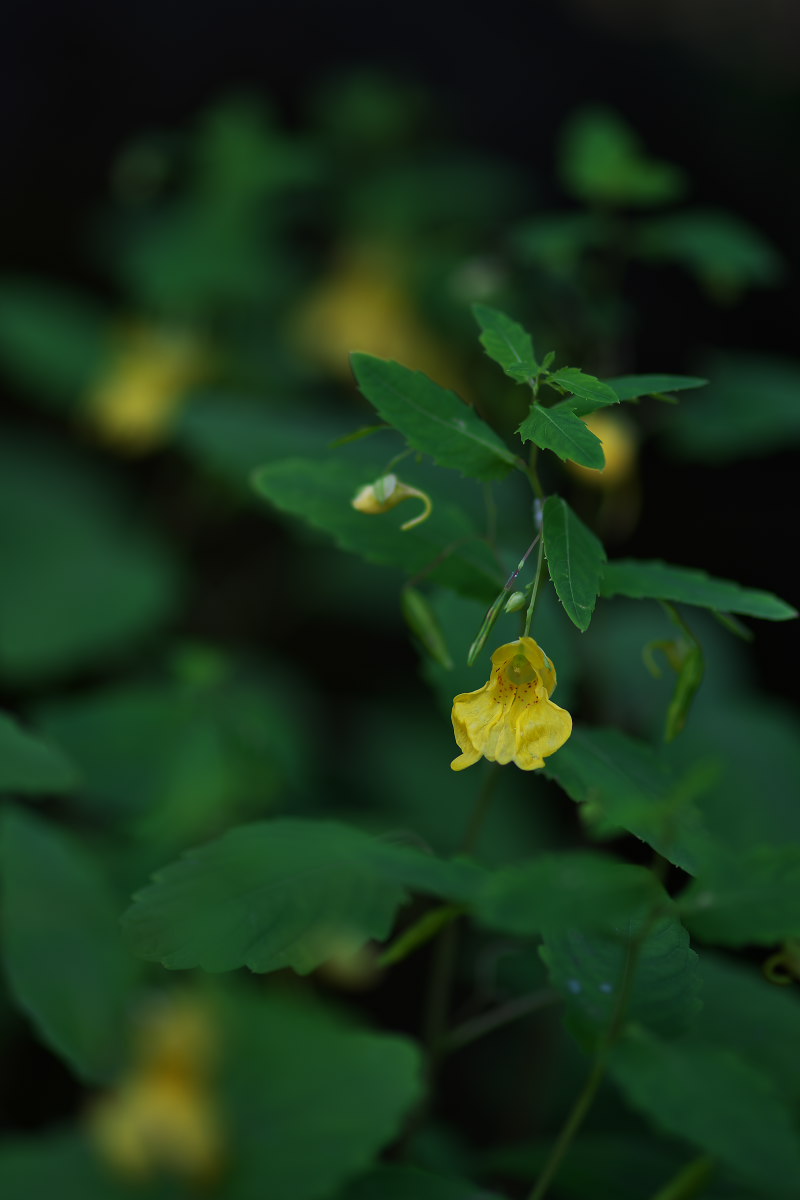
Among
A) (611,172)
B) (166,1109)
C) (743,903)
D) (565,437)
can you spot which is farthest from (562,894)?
(611,172)

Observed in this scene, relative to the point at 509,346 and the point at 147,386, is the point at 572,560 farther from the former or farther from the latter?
the point at 147,386

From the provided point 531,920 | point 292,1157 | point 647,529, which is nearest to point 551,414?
point 531,920

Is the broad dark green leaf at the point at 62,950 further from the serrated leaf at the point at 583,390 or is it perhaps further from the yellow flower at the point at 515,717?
the serrated leaf at the point at 583,390

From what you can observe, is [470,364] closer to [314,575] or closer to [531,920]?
[314,575]

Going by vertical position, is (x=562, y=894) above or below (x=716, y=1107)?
above

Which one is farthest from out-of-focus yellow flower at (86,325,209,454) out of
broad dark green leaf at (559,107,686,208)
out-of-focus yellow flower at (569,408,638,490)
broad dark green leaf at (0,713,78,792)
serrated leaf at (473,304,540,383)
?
serrated leaf at (473,304,540,383)

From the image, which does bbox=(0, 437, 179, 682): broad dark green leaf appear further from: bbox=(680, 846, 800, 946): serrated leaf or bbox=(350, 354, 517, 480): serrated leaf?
bbox=(680, 846, 800, 946): serrated leaf
